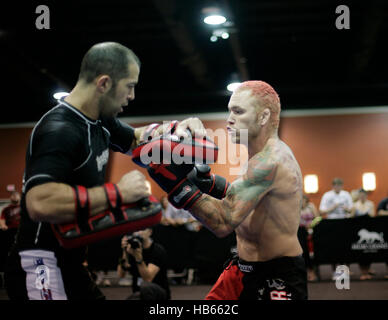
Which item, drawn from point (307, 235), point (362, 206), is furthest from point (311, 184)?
point (307, 235)

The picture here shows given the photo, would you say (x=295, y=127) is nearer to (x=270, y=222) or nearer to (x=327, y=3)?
(x=327, y=3)

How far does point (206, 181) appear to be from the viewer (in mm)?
2744

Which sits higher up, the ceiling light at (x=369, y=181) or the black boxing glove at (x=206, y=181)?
the ceiling light at (x=369, y=181)

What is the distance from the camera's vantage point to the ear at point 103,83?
2111 mm

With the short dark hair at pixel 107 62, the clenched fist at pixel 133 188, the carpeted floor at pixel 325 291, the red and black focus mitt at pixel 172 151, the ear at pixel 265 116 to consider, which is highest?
the short dark hair at pixel 107 62

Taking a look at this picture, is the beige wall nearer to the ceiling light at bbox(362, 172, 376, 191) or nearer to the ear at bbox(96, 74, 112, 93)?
the ceiling light at bbox(362, 172, 376, 191)

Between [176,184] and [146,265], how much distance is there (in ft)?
11.8

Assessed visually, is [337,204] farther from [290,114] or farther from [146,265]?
[146,265]

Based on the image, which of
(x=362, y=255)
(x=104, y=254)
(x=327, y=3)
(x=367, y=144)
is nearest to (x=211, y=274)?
(x=104, y=254)

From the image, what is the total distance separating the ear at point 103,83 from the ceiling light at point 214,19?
21.5ft

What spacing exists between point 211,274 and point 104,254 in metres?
1.99

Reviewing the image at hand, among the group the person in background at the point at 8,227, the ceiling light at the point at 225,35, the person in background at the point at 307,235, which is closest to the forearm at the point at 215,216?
the person in background at the point at 307,235

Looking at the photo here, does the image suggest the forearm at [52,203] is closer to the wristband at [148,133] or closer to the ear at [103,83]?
the ear at [103,83]
